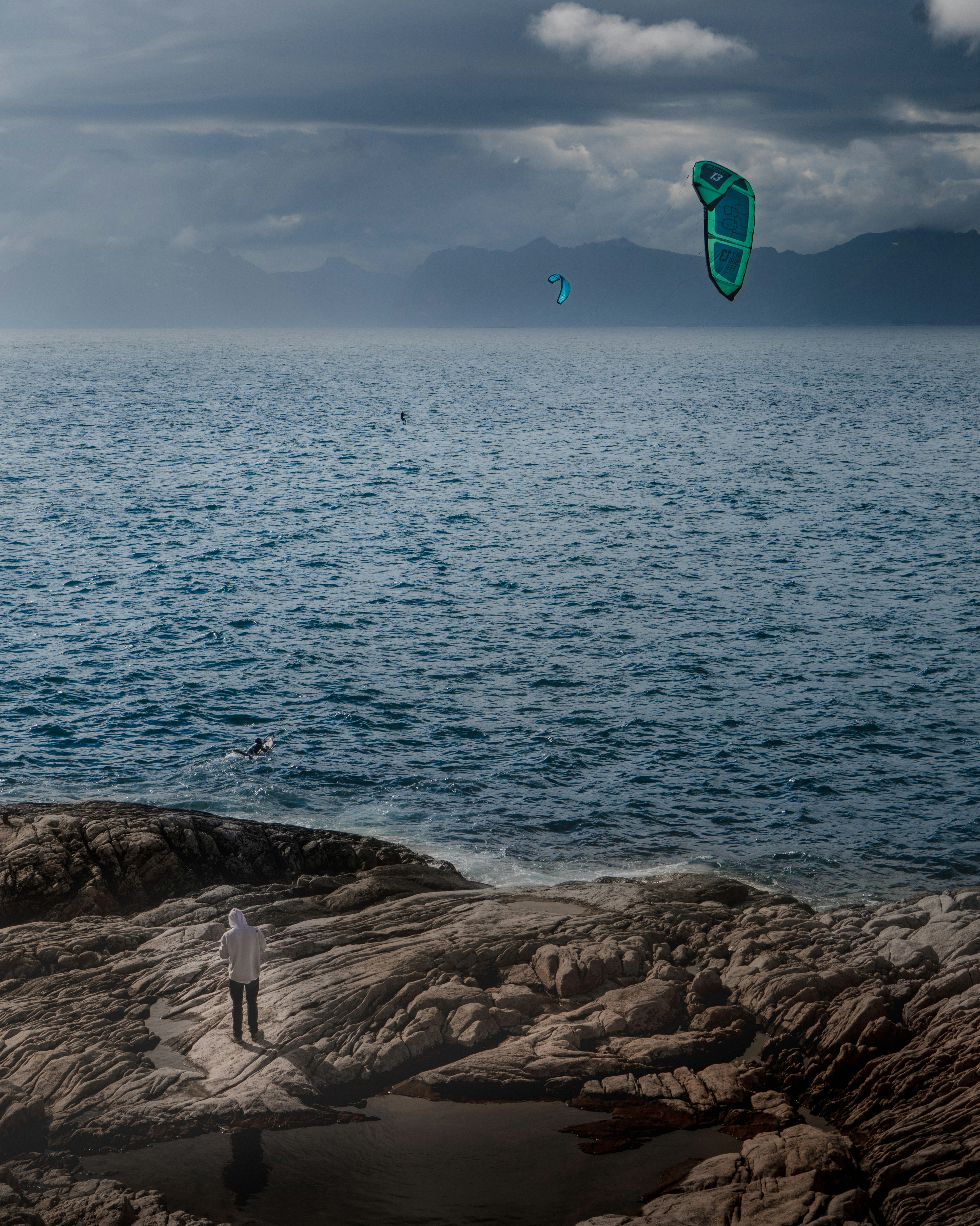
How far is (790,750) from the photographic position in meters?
32.6

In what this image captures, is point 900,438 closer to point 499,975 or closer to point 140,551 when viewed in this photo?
point 140,551

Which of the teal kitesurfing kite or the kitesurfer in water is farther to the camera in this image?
the teal kitesurfing kite

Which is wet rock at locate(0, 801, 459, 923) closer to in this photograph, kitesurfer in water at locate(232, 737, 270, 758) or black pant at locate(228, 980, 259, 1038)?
black pant at locate(228, 980, 259, 1038)

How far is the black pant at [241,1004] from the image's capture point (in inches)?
672

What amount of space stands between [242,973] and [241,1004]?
1.85 ft

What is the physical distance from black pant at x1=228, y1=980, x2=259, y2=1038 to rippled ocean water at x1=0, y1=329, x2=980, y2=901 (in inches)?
356

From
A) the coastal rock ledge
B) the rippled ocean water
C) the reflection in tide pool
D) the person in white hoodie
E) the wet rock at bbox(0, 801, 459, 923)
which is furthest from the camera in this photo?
the rippled ocean water

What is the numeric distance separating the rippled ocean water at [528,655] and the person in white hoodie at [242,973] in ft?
29.7

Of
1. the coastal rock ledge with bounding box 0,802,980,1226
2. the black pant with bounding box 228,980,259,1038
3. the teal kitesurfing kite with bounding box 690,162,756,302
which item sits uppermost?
the teal kitesurfing kite with bounding box 690,162,756,302

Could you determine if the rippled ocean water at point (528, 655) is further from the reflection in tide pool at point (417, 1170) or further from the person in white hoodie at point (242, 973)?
the reflection in tide pool at point (417, 1170)

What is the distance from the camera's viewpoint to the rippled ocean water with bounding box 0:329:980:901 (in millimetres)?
28766

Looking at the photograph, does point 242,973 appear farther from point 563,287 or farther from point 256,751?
point 563,287

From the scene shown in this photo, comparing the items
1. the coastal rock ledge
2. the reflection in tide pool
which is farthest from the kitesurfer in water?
the reflection in tide pool

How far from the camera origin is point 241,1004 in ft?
56.2
